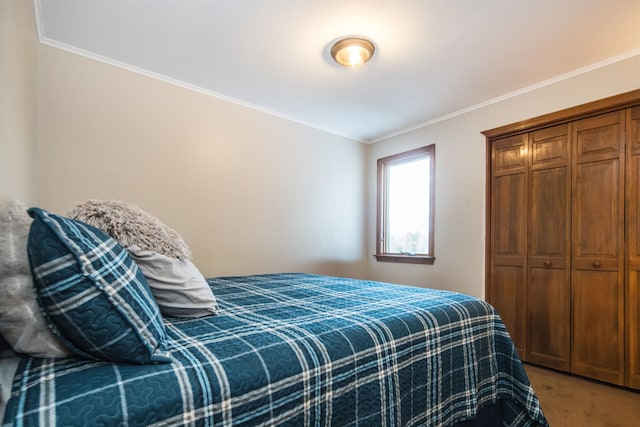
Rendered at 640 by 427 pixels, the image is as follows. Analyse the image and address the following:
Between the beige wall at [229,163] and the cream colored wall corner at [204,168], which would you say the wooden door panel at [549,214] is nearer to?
the beige wall at [229,163]

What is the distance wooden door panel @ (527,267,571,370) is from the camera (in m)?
2.54

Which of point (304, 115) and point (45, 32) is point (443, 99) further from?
point (45, 32)

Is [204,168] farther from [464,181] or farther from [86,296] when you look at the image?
[464,181]

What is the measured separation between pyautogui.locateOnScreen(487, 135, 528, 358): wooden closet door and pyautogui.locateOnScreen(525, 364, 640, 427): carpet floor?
0.41 metres

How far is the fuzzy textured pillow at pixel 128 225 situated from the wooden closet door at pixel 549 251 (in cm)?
283

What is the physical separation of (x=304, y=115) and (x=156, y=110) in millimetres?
1524

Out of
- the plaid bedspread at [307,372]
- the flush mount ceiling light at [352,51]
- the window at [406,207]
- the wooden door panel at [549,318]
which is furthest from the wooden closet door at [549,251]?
the flush mount ceiling light at [352,51]

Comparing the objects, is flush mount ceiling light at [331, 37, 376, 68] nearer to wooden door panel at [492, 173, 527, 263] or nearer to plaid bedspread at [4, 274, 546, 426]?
plaid bedspread at [4, 274, 546, 426]

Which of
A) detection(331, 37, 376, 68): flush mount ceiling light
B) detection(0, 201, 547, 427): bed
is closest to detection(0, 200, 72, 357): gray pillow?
detection(0, 201, 547, 427): bed

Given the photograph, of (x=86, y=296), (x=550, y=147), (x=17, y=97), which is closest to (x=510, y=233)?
(x=550, y=147)

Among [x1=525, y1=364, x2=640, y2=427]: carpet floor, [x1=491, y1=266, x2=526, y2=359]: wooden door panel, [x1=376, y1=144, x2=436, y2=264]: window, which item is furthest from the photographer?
[x1=376, y1=144, x2=436, y2=264]: window

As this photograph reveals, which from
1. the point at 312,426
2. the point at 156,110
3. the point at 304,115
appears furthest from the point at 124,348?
the point at 304,115

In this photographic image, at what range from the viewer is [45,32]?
218 centimetres

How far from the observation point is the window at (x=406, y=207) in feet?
12.2
